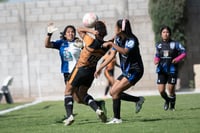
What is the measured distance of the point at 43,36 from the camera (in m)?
26.5

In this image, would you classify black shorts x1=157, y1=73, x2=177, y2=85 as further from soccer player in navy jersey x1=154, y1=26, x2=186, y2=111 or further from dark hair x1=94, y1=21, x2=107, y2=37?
dark hair x1=94, y1=21, x2=107, y2=37

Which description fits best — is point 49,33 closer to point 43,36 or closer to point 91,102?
point 91,102

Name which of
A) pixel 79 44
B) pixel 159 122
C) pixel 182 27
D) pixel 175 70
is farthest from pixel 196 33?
pixel 159 122

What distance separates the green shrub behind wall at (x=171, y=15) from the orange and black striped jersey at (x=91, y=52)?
14.3m

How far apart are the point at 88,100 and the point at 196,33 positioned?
50.4 ft

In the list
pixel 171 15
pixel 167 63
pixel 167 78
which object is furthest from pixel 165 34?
pixel 171 15

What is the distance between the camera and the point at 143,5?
26.1 m

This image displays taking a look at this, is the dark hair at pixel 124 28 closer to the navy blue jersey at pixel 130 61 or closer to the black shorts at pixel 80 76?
the navy blue jersey at pixel 130 61

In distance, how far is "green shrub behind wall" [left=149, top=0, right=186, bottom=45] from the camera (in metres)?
25.5

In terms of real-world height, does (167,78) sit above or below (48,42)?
below

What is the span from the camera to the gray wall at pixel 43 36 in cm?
2617

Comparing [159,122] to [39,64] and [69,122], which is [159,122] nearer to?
[69,122]

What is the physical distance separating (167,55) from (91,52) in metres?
3.74

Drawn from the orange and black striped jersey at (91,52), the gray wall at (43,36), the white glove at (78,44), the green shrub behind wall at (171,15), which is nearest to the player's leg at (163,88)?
the white glove at (78,44)
